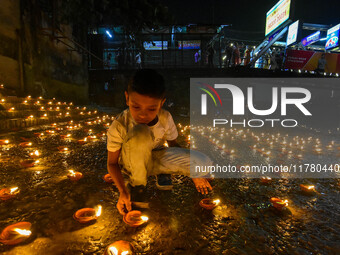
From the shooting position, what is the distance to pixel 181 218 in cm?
205

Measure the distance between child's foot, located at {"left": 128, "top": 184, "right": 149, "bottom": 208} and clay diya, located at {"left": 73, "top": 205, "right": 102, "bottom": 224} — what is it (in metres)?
0.38

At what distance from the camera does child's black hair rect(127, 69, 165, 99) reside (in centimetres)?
185

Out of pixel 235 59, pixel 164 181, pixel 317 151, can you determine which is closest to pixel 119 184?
pixel 164 181

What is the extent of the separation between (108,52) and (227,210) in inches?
824

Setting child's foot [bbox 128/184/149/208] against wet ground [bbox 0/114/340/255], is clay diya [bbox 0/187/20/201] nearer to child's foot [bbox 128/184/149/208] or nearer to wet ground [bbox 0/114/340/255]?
wet ground [bbox 0/114/340/255]

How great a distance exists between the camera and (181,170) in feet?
7.73

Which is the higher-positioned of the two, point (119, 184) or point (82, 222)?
point (119, 184)

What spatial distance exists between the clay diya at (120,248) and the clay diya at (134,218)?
264 mm

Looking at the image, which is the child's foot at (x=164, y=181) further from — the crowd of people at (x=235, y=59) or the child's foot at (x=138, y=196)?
the crowd of people at (x=235, y=59)

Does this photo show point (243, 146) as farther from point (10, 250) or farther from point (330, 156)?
point (10, 250)

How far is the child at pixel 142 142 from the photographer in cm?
191

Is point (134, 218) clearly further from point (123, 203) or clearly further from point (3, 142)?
point (3, 142)

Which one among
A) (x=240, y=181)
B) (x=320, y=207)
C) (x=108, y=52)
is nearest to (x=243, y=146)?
(x=240, y=181)

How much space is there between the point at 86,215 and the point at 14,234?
56 cm
